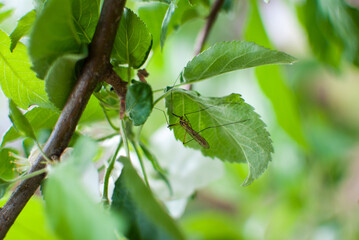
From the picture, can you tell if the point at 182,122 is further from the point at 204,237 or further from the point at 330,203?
the point at 330,203

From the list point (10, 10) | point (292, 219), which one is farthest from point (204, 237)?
point (10, 10)

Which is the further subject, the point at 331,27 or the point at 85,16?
the point at 331,27

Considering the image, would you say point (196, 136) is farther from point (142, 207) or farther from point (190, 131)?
point (142, 207)

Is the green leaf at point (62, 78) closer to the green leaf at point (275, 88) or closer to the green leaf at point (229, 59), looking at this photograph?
the green leaf at point (229, 59)

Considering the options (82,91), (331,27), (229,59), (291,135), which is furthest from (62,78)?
(291,135)

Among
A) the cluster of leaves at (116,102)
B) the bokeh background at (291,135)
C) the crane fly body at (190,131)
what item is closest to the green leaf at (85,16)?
the cluster of leaves at (116,102)

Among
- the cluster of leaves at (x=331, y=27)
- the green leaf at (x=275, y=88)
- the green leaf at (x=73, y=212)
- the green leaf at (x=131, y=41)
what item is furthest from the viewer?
the green leaf at (x=275, y=88)
